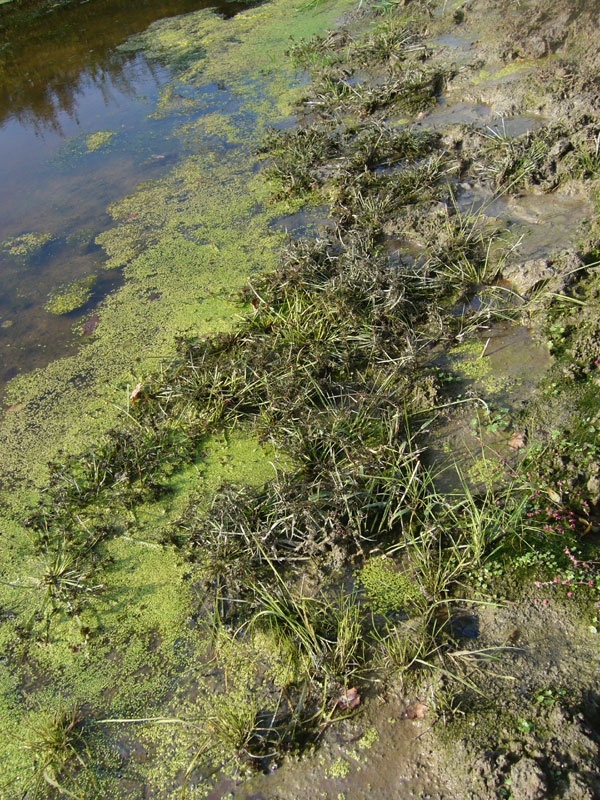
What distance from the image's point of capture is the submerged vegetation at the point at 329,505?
196 centimetres

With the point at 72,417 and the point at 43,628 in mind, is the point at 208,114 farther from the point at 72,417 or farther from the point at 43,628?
the point at 43,628

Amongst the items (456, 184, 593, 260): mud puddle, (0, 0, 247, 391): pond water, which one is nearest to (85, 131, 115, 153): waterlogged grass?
(0, 0, 247, 391): pond water

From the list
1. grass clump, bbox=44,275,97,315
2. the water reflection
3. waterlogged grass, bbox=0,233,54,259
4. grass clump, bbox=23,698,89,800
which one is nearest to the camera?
grass clump, bbox=23,698,89,800

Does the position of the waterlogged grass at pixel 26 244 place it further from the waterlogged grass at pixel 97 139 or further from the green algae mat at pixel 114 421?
the waterlogged grass at pixel 97 139

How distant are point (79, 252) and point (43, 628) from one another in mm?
2871

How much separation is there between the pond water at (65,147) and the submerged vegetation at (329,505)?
3.93 ft

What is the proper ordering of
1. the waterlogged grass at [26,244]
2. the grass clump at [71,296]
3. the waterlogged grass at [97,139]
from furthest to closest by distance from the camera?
the waterlogged grass at [97,139], the waterlogged grass at [26,244], the grass clump at [71,296]

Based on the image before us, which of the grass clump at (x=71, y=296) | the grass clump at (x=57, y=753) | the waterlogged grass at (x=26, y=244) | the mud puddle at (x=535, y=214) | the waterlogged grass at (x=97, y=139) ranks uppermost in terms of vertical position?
the waterlogged grass at (x=97, y=139)

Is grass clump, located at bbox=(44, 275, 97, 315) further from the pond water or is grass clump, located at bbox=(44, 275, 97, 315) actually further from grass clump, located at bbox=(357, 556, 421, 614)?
grass clump, located at bbox=(357, 556, 421, 614)

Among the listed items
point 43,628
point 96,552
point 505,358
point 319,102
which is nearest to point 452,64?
point 319,102

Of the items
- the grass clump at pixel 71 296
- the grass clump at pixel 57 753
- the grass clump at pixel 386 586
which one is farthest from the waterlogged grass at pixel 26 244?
Answer: the grass clump at pixel 386 586

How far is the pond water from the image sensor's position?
3967mm

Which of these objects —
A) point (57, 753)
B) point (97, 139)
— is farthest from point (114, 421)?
point (97, 139)

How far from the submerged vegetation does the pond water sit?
3.93ft
